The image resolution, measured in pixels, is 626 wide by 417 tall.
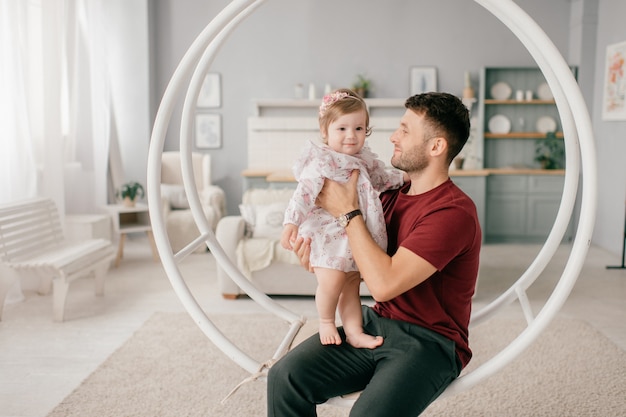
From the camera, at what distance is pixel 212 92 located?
26.1ft

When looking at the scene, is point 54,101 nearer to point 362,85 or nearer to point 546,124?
point 362,85

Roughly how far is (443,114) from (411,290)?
54 cm

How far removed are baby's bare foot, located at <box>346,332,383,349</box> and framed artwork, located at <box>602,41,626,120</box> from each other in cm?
549

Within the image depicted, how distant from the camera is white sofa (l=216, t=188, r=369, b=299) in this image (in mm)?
4645

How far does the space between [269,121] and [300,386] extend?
6.30 meters

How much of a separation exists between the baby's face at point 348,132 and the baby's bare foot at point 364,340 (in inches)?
23.3

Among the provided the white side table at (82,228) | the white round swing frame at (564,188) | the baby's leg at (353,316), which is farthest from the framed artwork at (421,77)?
the baby's leg at (353,316)

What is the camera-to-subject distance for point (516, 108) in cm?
780

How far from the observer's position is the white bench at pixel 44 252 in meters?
4.16

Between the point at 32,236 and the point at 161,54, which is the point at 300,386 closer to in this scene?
the point at 32,236

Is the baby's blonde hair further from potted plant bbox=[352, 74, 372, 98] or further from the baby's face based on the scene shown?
potted plant bbox=[352, 74, 372, 98]

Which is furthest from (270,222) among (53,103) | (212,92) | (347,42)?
(347,42)

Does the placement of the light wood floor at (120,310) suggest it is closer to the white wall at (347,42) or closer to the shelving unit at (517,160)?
the shelving unit at (517,160)

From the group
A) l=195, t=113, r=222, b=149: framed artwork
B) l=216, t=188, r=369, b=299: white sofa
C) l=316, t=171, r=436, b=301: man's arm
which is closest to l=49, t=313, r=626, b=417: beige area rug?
l=216, t=188, r=369, b=299: white sofa
